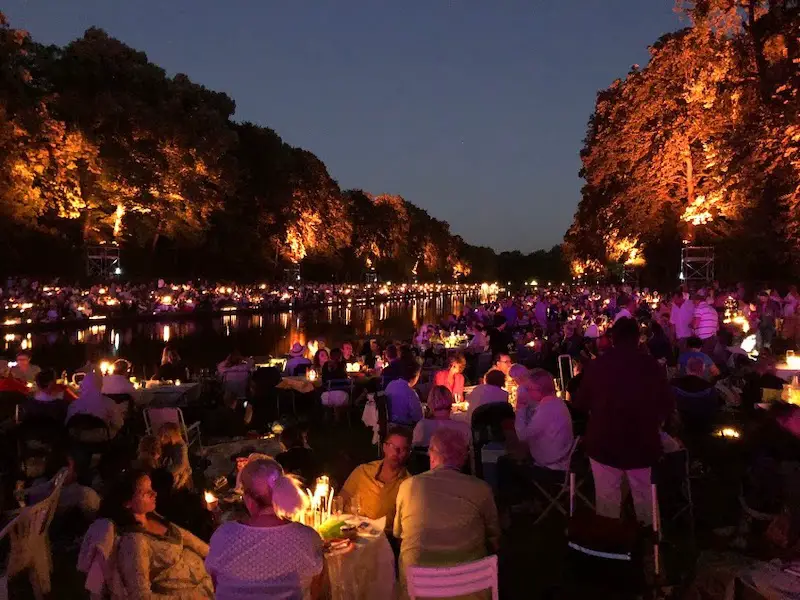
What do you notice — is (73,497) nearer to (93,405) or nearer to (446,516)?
(93,405)

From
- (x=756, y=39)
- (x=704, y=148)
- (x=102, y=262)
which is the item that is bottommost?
(x=102, y=262)

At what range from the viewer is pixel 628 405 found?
4980 millimetres

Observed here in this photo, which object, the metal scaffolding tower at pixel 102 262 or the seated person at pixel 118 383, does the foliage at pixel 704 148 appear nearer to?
the seated person at pixel 118 383

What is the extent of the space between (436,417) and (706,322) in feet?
30.9

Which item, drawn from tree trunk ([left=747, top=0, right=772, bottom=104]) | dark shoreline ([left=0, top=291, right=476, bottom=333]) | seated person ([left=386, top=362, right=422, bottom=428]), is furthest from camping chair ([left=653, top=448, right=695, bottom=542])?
dark shoreline ([left=0, top=291, right=476, bottom=333])

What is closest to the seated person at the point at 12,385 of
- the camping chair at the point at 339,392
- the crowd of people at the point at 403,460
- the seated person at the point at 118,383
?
Result: the crowd of people at the point at 403,460

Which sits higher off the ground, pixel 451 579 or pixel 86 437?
pixel 451 579

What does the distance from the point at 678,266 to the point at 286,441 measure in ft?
122

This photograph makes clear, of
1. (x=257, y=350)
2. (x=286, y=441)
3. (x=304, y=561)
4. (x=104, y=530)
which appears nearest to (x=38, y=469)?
(x=286, y=441)

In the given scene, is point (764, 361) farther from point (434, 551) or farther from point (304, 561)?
point (304, 561)

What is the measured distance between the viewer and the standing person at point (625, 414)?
4980mm

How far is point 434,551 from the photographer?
388cm

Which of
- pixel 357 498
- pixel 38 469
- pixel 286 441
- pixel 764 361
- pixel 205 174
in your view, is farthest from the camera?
pixel 205 174

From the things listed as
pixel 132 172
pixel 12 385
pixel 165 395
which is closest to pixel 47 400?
pixel 12 385
